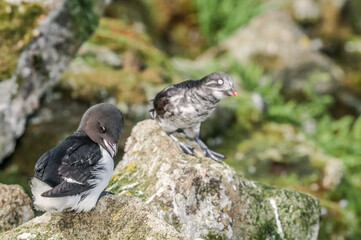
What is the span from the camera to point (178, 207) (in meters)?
4.55

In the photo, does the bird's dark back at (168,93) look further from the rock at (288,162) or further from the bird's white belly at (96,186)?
the rock at (288,162)

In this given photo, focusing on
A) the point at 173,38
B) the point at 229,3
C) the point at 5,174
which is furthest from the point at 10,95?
the point at 229,3

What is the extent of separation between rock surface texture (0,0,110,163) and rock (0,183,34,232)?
97.5 inches

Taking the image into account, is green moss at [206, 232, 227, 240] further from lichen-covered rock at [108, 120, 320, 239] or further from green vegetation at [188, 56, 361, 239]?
green vegetation at [188, 56, 361, 239]

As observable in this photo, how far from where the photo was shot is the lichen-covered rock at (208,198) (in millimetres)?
4570

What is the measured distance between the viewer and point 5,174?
796 centimetres

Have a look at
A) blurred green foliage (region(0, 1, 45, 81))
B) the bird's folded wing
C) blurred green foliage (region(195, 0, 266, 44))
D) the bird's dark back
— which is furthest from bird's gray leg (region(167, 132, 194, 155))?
Answer: blurred green foliage (region(195, 0, 266, 44))

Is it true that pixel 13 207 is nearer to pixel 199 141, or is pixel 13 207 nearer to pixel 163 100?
pixel 163 100

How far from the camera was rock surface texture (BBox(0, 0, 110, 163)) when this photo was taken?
700cm

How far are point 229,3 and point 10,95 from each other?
10.1m

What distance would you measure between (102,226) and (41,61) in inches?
159

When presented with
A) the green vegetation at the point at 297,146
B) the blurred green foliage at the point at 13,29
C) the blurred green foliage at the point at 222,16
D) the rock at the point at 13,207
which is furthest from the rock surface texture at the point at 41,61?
the blurred green foliage at the point at 222,16

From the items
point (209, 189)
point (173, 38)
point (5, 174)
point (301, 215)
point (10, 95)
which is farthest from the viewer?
point (173, 38)

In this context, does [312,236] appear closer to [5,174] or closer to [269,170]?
[269,170]
